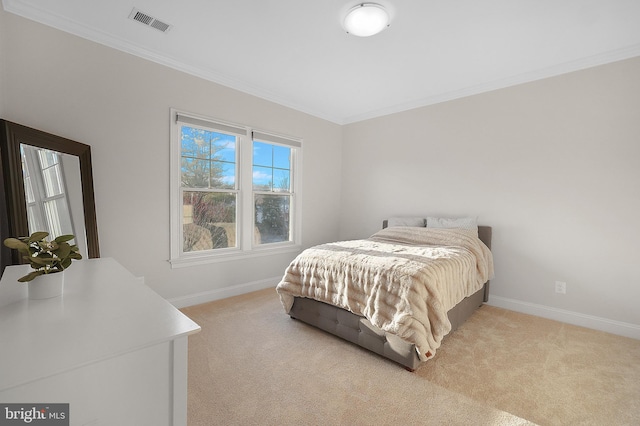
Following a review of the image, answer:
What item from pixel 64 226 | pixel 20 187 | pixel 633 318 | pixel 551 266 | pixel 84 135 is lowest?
pixel 633 318

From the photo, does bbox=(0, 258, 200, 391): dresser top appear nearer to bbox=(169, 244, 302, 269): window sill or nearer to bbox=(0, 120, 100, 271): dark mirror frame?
bbox=(0, 120, 100, 271): dark mirror frame

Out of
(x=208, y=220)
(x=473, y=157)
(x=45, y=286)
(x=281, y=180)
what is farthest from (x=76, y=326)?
(x=473, y=157)

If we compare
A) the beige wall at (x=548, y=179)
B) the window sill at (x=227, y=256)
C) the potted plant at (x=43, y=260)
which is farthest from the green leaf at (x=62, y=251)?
the beige wall at (x=548, y=179)

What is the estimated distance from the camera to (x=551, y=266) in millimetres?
3080

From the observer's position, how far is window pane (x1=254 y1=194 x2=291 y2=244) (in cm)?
392

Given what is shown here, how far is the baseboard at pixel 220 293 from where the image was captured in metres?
3.17

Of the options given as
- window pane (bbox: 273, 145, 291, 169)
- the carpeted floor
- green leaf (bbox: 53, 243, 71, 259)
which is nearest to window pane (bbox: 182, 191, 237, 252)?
window pane (bbox: 273, 145, 291, 169)

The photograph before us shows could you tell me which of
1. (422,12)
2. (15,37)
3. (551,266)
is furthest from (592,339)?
(15,37)

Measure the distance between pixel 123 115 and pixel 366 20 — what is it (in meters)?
2.29

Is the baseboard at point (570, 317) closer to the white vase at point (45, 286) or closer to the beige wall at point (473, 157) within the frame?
the beige wall at point (473, 157)

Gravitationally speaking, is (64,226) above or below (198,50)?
below

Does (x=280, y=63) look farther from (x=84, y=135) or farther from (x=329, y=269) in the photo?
(x=329, y=269)

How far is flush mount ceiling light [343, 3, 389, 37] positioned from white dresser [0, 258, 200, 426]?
2269 millimetres

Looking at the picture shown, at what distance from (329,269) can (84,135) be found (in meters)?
2.39
